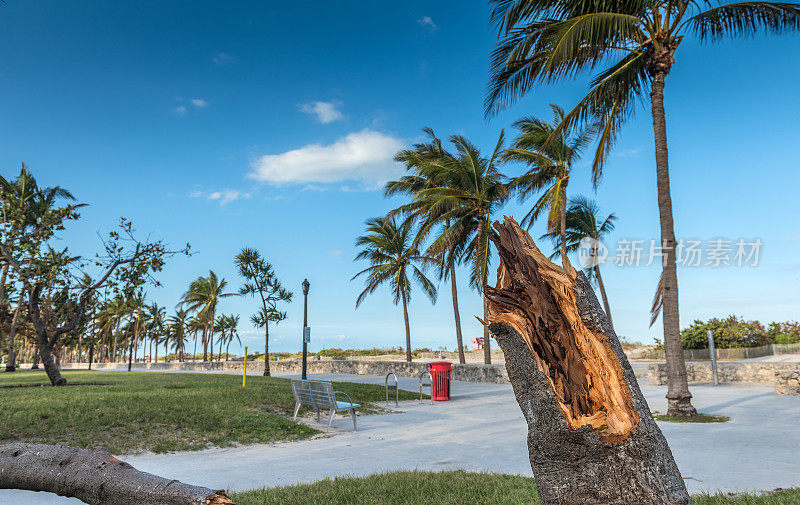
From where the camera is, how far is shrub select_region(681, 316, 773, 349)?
25.9 meters

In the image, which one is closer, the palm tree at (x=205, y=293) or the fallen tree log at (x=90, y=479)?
the fallen tree log at (x=90, y=479)

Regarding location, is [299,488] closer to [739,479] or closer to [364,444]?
[364,444]

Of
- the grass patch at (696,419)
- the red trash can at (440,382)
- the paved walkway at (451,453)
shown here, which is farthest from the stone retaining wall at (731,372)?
the red trash can at (440,382)

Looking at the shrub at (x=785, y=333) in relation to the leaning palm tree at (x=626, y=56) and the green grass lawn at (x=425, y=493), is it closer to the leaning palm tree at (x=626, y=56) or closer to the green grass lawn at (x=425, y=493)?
the leaning palm tree at (x=626, y=56)

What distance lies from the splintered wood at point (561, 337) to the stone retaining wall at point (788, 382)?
47.6 feet

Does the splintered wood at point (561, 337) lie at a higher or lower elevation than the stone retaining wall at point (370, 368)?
higher

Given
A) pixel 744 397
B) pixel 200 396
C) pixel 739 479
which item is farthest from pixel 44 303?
pixel 744 397

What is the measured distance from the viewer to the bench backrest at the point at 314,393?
8906 millimetres

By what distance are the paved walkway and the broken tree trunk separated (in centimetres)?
324

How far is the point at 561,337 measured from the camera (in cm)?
269

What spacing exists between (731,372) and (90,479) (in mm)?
19319

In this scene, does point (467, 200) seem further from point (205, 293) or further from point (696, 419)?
point (205, 293)

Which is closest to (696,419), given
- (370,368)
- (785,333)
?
(370,368)

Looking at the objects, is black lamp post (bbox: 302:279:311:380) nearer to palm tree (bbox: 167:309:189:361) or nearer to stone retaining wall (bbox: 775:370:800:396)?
stone retaining wall (bbox: 775:370:800:396)
